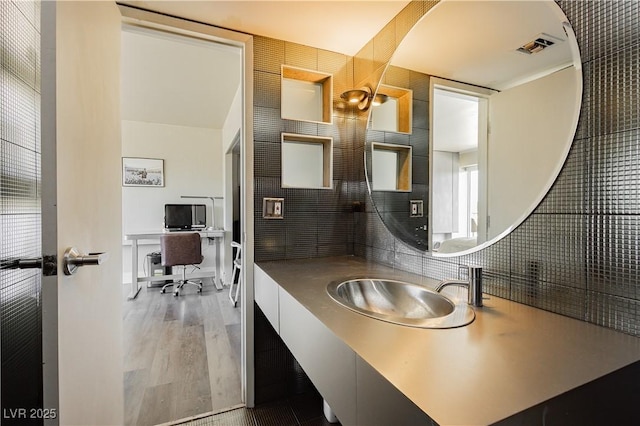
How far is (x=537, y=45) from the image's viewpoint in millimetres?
925

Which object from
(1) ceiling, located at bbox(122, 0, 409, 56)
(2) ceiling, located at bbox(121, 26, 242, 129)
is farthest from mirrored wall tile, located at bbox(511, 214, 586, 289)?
(2) ceiling, located at bbox(121, 26, 242, 129)

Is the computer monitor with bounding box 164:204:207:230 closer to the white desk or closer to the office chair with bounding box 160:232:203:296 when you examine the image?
the white desk

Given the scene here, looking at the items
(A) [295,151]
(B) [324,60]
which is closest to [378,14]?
(B) [324,60]

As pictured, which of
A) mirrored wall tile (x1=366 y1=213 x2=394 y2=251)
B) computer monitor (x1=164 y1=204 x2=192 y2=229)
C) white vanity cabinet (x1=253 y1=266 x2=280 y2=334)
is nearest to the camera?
white vanity cabinet (x1=253 y1=266 x2=280 y2=334)

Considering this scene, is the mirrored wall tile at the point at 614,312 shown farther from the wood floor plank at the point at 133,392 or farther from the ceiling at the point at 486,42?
the wood floor plank at the point at 133,392

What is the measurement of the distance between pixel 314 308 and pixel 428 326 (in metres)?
0.34

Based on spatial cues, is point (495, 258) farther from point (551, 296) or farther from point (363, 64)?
point (363, 64)

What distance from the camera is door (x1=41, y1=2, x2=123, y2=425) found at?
2.44 ft

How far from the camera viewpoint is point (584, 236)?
78cm

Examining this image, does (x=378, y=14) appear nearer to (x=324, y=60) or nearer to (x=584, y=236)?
(x=324, y=60)

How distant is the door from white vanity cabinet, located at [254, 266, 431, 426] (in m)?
0.66

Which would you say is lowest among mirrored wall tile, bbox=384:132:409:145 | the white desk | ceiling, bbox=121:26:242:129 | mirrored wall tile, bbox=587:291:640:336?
the white desk

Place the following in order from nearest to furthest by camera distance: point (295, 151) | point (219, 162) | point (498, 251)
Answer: point (498, 251), point (295, 151), point (219, 162)

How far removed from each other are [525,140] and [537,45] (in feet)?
1.00
